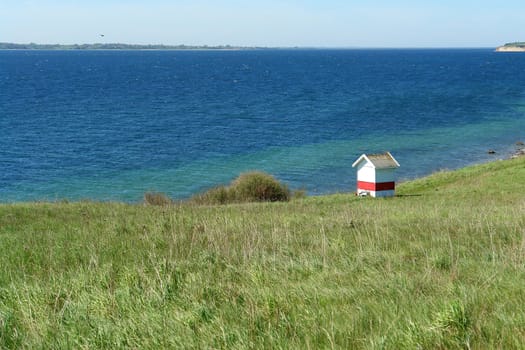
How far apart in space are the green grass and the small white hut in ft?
43.7

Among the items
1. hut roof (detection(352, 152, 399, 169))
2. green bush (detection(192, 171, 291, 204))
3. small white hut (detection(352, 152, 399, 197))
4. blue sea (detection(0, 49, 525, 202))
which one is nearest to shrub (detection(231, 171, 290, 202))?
green bush (detection(192, 171, 291, 204))

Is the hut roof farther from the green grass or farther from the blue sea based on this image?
the green grass

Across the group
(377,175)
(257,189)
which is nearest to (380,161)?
(377,175)

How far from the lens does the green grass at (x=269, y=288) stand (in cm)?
597

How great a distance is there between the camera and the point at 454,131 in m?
65.2

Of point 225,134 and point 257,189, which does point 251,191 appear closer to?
point 257,189

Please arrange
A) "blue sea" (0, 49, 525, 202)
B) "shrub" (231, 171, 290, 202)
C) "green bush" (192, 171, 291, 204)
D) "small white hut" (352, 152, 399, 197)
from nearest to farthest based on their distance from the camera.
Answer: "small white hut" (352, 152, 399, 197)
"green bush" (192, 171, 291, 204)
"shrub" (231, 171, 290, 202)
"blue sea" (0, 49, 525, 202)

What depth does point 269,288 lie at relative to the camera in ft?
24.7

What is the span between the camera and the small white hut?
86.6 ft

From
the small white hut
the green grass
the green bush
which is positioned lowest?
the green bush

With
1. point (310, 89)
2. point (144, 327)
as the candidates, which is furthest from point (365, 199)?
point (310, 89)

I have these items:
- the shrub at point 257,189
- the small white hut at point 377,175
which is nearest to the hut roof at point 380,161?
the small white hut at point 377,175

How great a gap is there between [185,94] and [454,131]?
53010 mm

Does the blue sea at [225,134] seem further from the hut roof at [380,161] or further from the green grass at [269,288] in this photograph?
the green grass at [269,288]
